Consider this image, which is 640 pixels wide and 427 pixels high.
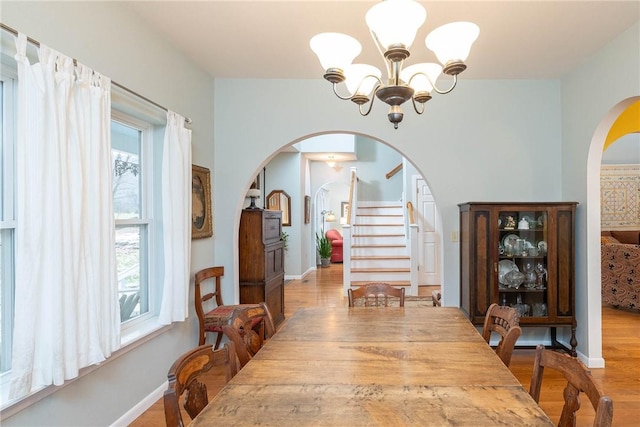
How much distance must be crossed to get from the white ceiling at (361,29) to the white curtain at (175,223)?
2.25 feet

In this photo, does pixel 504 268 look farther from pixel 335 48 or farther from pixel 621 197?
pixel 621 197

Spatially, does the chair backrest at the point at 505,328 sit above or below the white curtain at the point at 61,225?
below

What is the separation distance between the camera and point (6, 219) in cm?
162

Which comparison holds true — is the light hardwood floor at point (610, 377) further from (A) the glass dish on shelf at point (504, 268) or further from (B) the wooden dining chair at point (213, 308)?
(A) the glass dish on shelf at point (504, 268)

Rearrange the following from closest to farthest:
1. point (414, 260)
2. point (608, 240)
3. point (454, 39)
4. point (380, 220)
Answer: point (454, 39), point (608, 240), point (414, 260), point (380, 220)

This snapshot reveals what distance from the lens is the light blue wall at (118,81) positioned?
1.75 m

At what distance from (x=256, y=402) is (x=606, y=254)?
594cm

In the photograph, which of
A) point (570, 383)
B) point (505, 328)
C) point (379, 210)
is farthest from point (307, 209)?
point (570, 383)

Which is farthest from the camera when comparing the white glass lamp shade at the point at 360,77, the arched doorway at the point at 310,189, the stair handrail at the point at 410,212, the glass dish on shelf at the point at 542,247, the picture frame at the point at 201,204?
the arched doorway at the point at 310,189

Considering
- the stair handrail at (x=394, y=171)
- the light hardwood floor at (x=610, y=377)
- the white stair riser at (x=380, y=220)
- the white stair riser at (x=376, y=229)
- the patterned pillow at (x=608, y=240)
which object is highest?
the stair handrail at (x=394, y=171)

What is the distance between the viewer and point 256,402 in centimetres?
123

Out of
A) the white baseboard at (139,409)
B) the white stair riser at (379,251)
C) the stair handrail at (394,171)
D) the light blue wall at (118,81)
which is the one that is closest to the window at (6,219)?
the light blue wall at (118,81)

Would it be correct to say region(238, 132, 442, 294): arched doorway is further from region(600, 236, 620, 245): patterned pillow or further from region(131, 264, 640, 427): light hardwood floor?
region(600, 236, 620, 245): patterned pillow

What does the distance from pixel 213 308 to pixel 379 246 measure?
13.3 feet
